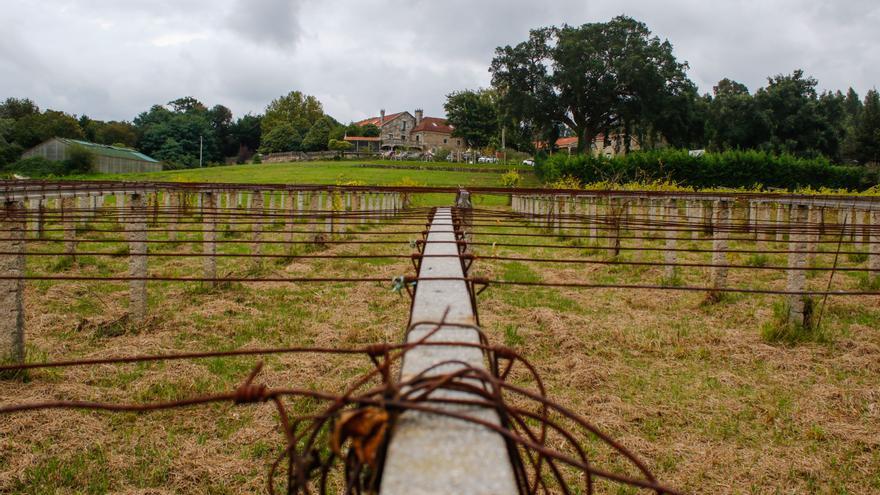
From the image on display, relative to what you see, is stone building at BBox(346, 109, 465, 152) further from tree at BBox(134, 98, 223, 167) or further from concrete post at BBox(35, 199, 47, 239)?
concrete post at BBox(35, 199, 47, 239)

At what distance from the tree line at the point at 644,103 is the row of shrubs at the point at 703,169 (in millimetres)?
13733

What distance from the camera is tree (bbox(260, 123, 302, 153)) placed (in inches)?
3199

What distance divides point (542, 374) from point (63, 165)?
2244 inches

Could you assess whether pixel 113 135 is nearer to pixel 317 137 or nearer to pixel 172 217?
pixel 317 137

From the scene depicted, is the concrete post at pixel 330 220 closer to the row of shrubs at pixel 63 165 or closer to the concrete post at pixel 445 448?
the concrete post at pixel 445 448

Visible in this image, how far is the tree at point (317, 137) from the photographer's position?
79.8 metres

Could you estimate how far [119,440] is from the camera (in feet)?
13.6

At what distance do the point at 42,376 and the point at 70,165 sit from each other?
54317 millimetres

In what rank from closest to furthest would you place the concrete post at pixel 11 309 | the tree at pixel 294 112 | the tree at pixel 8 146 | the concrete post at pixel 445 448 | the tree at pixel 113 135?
the concrete post at pixel 445 448
the concrete post at pixel 11 309
the tree at pixel 8 146
the tree at pixel 113 135
the tree at pixel 294 112

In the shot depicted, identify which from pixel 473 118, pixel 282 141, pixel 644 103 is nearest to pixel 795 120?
pixel 644 103

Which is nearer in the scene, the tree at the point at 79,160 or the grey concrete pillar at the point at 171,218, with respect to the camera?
the grey concrete pillar at the point at 171,218

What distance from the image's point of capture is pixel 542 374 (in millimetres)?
5531

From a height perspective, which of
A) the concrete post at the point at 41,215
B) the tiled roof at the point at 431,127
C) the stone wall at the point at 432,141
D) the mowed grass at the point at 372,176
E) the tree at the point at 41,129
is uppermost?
the tiled roof at the point at 431,127

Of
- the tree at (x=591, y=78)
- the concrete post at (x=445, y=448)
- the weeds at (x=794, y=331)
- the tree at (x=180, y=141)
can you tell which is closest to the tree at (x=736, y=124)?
the tree at (x=591, y=78)
